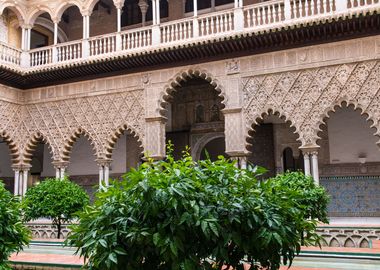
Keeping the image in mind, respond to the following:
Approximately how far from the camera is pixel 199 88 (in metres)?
13.3

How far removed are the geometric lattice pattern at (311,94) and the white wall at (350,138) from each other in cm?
219

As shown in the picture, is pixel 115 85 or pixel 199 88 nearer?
pixel 115 85

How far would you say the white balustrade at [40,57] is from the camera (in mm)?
12734

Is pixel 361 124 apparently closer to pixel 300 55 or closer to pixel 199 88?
pixel 300 55

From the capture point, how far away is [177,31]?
11.1 m

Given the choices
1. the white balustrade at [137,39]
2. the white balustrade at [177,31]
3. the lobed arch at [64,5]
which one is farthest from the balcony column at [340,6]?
the lobed arch at [64,5]

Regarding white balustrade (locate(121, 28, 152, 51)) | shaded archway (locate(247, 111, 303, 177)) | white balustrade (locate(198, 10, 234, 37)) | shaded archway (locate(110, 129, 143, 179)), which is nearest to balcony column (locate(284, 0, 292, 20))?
white balustrade (locate(198, 10, 234, 37))

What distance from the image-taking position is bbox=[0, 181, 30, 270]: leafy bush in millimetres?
3883

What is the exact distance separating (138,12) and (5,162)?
23.8ft

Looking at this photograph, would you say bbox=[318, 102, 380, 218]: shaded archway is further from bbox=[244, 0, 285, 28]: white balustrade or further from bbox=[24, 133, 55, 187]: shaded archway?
bbox=[24, 133, 55, 187]: shaded archway

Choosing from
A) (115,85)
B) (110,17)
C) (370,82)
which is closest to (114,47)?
(115,85)

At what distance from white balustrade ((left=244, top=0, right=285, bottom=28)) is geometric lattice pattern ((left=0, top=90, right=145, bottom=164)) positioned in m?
3.40

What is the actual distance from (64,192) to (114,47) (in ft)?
16.3

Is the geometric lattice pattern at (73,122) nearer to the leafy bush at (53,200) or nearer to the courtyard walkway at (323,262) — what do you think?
the leafy bush at (53,200)
